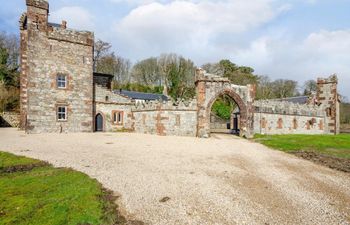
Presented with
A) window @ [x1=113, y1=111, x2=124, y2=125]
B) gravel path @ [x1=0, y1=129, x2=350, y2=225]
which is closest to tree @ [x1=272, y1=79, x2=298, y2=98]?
window @ [x1=113, y1=111, x2=124, y2=125]

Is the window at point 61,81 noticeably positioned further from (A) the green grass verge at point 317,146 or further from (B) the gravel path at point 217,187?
(A) the green grass verge at point 317,146

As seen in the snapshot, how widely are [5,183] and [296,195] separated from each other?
26.3ft

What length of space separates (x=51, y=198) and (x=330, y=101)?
37.0 meters

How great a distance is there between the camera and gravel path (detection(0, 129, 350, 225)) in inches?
207

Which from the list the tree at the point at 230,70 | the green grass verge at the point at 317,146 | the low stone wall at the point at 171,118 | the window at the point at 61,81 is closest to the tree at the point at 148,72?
the tree at the point at 230,70

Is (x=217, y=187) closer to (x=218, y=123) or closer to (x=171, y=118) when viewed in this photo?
(x=171, y=118)

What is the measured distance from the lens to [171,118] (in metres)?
23.2

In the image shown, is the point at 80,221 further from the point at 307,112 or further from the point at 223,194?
the point at 307,112

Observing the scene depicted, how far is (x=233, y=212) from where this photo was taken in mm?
5402

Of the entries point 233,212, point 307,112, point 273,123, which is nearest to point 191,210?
point 233,212

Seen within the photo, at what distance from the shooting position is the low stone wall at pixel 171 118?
74.2ft

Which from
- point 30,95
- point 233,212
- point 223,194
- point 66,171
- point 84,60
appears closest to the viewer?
point 233,212

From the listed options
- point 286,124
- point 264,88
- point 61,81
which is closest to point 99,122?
point 61,81

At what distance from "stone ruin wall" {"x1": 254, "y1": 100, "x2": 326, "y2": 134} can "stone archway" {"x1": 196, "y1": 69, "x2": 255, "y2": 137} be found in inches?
149
